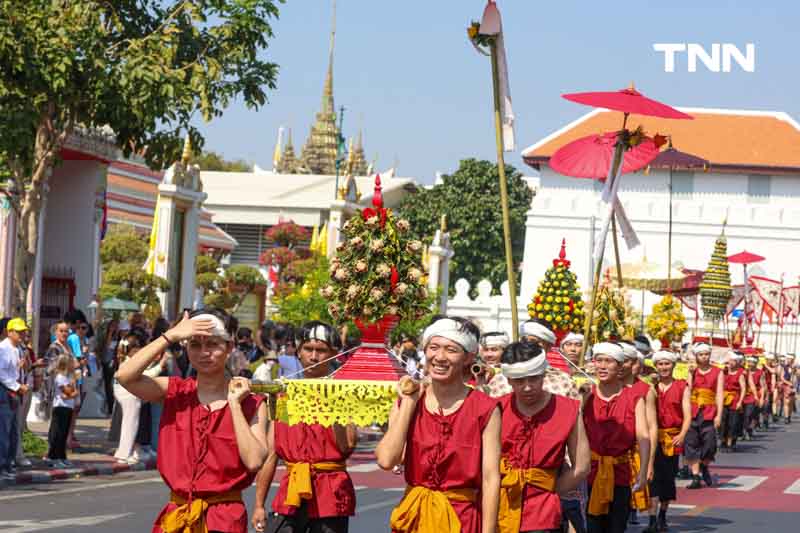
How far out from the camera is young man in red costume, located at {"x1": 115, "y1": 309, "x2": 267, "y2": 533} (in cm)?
683

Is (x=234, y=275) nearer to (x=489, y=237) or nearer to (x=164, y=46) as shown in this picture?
(x=164, y=46)

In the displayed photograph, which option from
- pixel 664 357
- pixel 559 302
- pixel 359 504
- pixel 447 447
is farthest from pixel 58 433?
pixel 447 447

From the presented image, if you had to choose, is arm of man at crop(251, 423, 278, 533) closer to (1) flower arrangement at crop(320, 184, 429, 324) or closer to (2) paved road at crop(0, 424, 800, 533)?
(1) flower arrangement at crop(320, 184, 429, 324)

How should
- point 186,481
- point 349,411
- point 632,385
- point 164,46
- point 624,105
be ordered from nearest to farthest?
point 186,481 → point 349,411 → point 632,385 → point 624,105 → point 164,46

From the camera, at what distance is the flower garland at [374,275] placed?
9.71 m

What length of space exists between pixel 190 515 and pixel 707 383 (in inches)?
604

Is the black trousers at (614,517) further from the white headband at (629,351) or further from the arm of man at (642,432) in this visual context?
the white headband at (629,351)

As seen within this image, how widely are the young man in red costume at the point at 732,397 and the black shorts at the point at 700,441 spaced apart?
559cm

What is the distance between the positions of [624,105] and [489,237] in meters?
69.0

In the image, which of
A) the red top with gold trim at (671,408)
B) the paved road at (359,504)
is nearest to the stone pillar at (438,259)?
the paved road at (359,504)

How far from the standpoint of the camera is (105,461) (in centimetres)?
1930

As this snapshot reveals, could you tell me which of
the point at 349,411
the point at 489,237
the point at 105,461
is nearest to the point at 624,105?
the point at 349,411

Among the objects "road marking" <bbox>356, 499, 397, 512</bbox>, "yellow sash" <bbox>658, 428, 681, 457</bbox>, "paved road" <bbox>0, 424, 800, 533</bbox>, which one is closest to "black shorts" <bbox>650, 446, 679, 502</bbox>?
"yellow sash" <bbox>658, 428, 681, 457</bbox>

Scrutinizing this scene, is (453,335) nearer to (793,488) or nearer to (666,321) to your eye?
(793,488)
